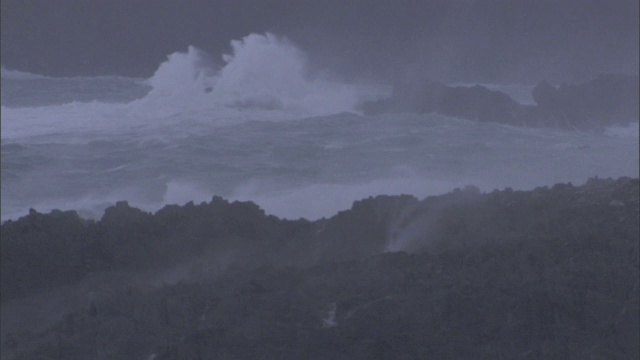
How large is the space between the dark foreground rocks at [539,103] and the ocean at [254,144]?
349 mm

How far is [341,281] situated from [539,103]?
483 inches

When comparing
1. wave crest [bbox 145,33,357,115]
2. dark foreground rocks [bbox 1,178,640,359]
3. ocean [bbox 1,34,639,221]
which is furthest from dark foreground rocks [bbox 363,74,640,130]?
dark foreground rocks [bbox 1,178,640,359]

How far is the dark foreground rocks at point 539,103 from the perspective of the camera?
16.3 m

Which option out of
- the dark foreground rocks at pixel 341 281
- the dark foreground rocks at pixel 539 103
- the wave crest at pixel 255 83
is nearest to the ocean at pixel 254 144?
the wave crest at pixel 255 83

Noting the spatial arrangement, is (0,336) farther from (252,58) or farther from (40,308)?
(252,58)

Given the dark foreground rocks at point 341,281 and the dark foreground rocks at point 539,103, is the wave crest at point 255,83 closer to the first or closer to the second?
the dark foreground rocks at point 539,103

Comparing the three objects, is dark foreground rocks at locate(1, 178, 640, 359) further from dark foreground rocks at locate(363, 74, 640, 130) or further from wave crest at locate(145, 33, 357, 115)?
wave crest at locate(145, 33, 357, 115)

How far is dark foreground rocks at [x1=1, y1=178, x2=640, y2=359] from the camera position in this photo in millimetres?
4859

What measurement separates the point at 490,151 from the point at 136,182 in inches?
188

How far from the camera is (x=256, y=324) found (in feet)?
16.1

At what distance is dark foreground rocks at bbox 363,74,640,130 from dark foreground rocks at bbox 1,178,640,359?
29.6 ft

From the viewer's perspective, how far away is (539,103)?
17062 mm

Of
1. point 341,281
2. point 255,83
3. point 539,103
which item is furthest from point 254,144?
point 341,281

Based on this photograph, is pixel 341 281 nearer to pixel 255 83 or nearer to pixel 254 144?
pixel 254 144
